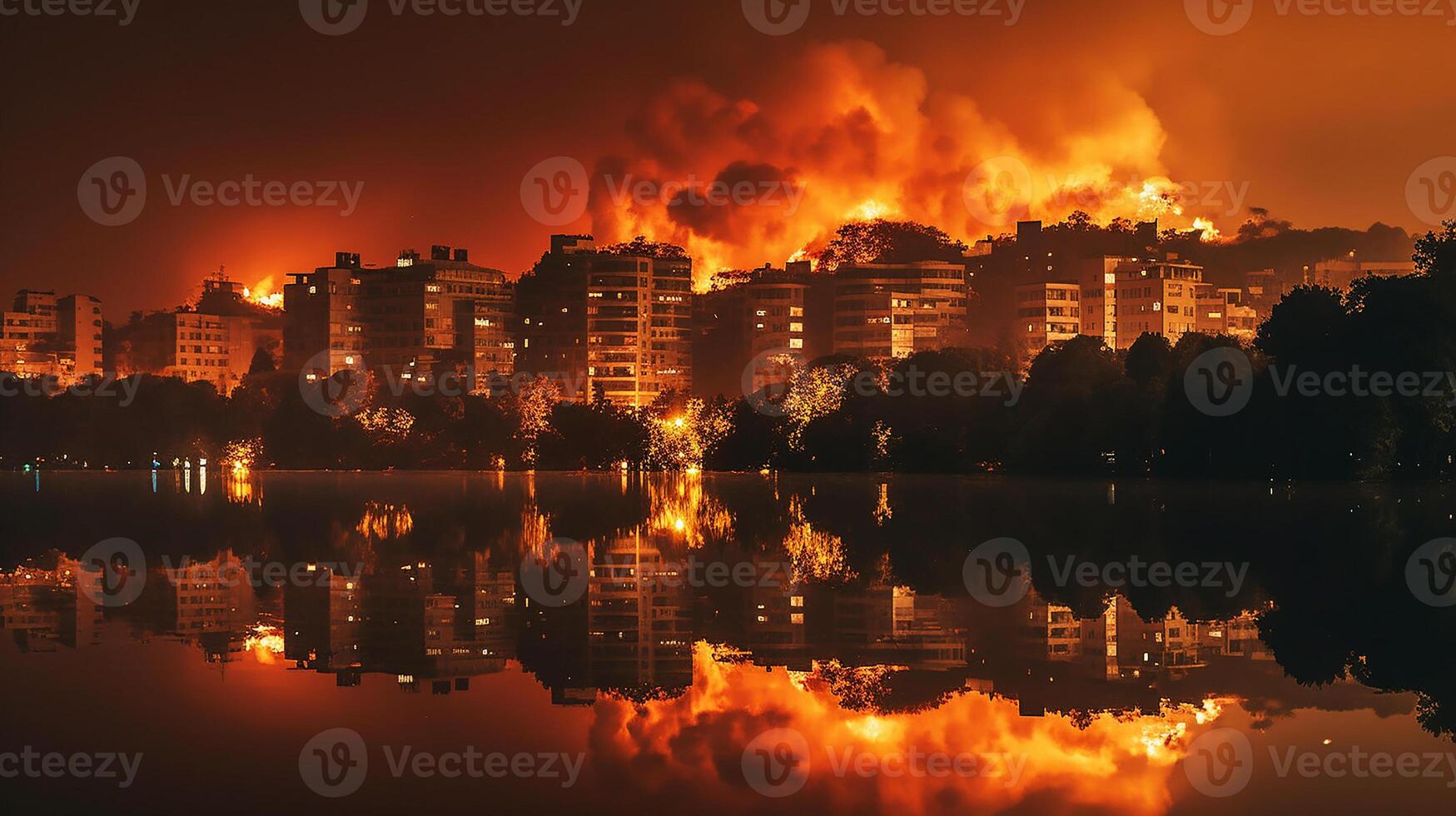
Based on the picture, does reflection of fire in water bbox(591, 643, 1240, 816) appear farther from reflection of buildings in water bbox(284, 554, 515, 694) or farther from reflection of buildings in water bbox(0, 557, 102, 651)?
reflection of buildings in water bbox(0, 557, 102, 651)

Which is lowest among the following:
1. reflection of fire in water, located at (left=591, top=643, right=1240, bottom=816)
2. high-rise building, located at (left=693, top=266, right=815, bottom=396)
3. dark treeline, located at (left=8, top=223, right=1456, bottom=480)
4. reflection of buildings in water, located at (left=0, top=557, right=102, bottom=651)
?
reflection of fire in water, located at (left=591, top=643, right=1240, bottom=816)

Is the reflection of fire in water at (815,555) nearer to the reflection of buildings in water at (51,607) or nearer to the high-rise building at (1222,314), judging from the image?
the reflection of buildings in water at (51,607)

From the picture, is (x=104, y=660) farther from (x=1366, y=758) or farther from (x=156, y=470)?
(x=156, y=470)

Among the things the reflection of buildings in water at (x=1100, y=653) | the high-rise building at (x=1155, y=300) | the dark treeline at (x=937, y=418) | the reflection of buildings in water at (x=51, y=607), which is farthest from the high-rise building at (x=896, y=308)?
the reflection of buildings in water at (x=1100, y=653)

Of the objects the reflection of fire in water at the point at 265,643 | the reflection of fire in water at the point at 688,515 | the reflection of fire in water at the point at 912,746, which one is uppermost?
the reflection of fire in water at the point at 688,515

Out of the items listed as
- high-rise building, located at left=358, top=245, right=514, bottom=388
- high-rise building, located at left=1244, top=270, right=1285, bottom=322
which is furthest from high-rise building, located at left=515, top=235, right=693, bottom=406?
high-rise building, located at left=1244, top=270, right=1285, bottom=322

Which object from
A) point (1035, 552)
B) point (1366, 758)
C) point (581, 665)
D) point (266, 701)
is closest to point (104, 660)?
point (266, 701)
